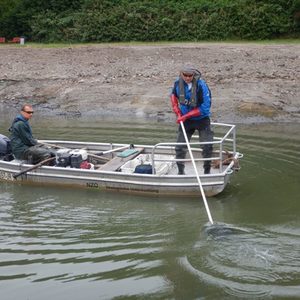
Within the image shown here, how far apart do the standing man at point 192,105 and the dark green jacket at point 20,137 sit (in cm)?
313

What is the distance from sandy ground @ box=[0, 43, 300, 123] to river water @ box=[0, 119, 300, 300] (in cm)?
683

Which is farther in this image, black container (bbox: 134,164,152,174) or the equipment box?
the equipment box

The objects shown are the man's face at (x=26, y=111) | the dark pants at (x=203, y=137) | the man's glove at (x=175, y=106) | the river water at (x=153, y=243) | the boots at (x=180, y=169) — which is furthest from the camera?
the man's face at (x=26, y=111)

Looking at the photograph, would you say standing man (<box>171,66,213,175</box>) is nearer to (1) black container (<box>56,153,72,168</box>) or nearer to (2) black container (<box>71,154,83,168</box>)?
(2) black container (<box>71,154,83,168</box>)

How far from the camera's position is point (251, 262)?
25.3 feet

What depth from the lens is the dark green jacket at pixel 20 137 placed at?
11906mm

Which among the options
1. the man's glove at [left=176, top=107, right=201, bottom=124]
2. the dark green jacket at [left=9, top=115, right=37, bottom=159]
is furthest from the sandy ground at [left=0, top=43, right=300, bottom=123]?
the man's glove at [left=176, top=107, right=201, bottom=124]

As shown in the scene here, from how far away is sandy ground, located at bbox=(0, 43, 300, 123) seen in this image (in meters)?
19.4

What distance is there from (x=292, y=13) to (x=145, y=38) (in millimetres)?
7799

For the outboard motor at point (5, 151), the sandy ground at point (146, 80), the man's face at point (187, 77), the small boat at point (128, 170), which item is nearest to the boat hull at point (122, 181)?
the small boat at point (128, 170)

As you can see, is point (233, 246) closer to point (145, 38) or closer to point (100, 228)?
point (100, 228)

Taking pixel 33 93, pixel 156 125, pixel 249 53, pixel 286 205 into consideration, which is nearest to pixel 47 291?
pixel 286 205

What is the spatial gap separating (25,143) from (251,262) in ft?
20.1

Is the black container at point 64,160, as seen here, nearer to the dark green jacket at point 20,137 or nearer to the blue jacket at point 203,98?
the dark green jacket at point 20,137
